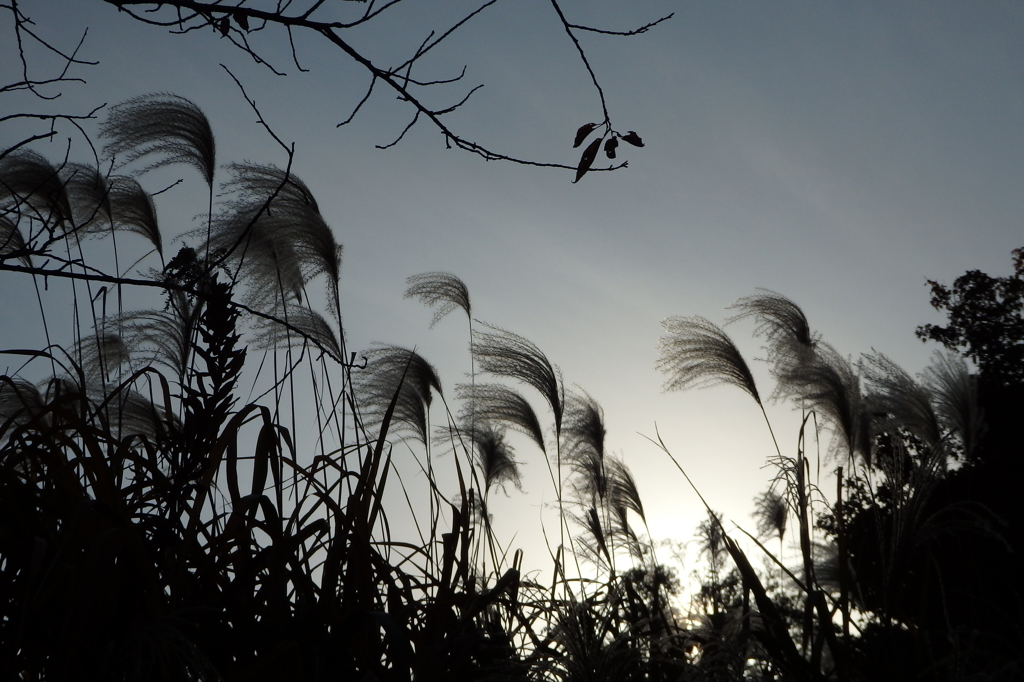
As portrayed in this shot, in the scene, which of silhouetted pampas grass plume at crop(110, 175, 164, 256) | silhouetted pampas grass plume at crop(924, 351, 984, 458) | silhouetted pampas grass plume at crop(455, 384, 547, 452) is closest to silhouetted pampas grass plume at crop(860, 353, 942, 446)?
silhouetted pampas grass plume at crop(924, 351, 984, 458)

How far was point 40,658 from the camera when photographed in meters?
1.29

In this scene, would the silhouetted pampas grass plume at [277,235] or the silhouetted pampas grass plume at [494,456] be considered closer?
the silhouetted pampas grass plume at [277,235]

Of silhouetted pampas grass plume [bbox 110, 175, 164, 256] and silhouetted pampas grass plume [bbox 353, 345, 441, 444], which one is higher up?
silhouetted pampas grass plume [bbox 110, 175, 164, 256]

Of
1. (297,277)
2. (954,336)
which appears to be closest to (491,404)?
(297,277)

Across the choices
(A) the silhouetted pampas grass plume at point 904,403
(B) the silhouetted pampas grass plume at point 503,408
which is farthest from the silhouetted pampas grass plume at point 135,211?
(A) the silhouetted pampas grass plume at point 904,403

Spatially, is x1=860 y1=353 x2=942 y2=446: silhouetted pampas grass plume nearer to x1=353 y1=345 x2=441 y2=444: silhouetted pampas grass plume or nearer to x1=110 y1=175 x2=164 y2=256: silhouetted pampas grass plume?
x1=353 y1=345 x2=441 y2=444: silhouetted pampas grass plume

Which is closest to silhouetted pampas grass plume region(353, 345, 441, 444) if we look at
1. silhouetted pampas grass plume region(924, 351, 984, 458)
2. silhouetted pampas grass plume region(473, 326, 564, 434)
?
silhouetted pampas grass plume region(473, 326, 564, 434)

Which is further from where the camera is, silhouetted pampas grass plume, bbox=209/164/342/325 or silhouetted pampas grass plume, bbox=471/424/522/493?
silhouetted pampas grass plume, bbox=471/424/522/493

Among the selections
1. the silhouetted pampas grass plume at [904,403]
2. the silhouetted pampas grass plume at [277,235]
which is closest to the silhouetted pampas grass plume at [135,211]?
the silhouetted pampas grass plume at [277,235]

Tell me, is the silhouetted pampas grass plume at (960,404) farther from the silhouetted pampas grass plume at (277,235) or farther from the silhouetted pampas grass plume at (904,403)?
the silhouetted pampas grass plume at (277,235)

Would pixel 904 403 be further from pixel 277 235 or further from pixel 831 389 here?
pixel 277 235

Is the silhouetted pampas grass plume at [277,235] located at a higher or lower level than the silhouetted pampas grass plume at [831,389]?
higher

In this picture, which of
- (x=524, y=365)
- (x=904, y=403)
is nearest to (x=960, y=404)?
(x=904, y=403)

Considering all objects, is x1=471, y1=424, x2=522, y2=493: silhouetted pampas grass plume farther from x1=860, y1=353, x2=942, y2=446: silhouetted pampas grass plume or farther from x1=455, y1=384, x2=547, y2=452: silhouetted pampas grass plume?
x1=860, y1=353, x2=942, y2=446: silhouetted pampas grass plume
